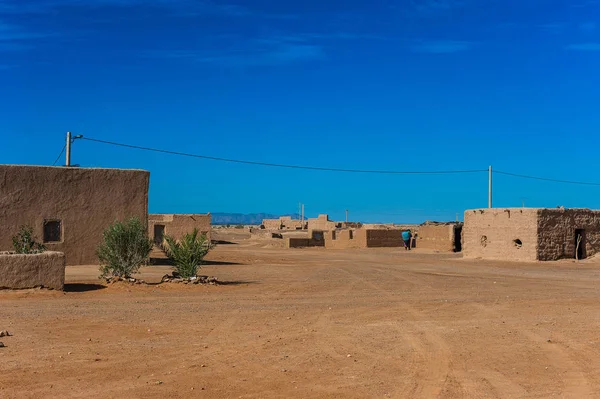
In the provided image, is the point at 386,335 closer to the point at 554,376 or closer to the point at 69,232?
the point at 554,376

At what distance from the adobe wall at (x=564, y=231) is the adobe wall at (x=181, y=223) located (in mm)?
19357

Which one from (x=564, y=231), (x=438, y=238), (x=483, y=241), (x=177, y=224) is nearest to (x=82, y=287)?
Answer: (x=483, y=241)

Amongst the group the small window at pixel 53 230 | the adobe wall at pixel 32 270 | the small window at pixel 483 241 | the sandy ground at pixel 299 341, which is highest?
the small window at pixel 53 230

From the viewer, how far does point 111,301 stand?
551 inches

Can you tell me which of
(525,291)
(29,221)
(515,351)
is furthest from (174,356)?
(29,221)

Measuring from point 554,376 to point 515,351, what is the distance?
1.43 meters

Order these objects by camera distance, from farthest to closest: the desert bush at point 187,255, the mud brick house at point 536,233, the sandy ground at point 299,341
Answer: the mud brick house at point 536,233
the desert bush at point 187,255
the sandy ground at point 299,341

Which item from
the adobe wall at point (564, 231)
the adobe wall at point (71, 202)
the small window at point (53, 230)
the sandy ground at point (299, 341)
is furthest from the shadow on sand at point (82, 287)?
the adobe wall at point (564, 231)

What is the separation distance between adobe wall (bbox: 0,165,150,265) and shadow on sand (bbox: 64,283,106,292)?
5.48m

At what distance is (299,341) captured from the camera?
31.9 feet

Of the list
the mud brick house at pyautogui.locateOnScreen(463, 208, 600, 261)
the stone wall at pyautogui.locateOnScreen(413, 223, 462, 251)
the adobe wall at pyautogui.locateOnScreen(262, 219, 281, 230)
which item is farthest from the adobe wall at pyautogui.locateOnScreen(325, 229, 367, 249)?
the adobe wall at pyautogui.locateOnScreen(262, 219, 281, 230)

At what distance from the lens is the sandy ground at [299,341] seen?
7211 mm

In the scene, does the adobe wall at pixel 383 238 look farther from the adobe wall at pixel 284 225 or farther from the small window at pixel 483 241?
the adobe wall at pixel 284 225

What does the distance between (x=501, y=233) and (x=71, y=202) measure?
711 inches
